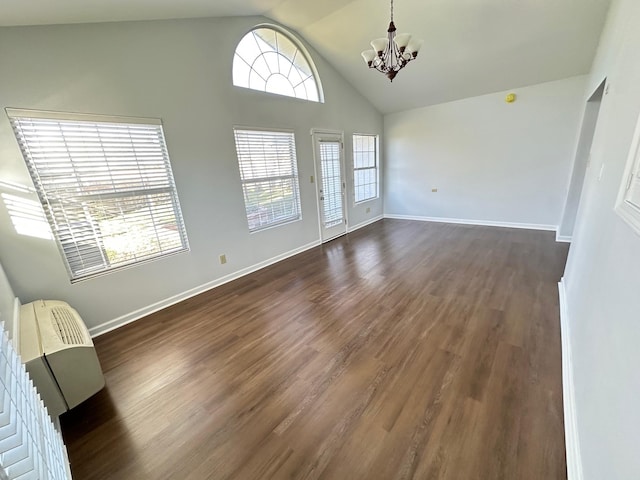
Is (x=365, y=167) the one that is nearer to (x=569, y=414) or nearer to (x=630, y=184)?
(x=630, y=184)

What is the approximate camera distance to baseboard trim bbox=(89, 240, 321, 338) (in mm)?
2604

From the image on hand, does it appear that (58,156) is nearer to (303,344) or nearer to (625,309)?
(303,344)

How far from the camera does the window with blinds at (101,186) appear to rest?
2.17 metres

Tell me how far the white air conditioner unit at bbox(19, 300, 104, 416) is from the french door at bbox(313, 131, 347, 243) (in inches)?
144

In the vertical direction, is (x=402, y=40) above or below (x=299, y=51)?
below

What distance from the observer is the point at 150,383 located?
1962 mm

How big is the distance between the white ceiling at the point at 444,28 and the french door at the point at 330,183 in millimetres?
1301

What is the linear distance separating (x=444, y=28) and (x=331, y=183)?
8.85ft

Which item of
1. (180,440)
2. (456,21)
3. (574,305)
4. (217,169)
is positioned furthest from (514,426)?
(456,21)

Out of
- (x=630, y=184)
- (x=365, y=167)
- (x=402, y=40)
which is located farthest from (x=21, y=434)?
(x=365, y=167)

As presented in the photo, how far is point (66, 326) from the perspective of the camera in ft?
6.11

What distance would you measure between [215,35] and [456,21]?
9.74 ft

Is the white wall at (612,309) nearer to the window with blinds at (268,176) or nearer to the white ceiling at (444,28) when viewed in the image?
the white ceiling at (444,28)

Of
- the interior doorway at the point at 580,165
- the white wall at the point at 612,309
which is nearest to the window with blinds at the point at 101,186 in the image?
the white wall at the point at 612,309
